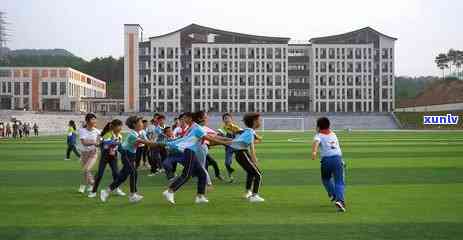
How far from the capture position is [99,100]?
131 meters

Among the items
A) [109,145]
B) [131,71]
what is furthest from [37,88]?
[109,145]

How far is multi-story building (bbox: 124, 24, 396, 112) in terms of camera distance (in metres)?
118

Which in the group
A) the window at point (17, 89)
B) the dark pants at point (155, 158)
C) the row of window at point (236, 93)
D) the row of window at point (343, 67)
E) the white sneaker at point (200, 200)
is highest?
the row of window at point (343, 67)

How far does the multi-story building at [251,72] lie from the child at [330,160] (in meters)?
107

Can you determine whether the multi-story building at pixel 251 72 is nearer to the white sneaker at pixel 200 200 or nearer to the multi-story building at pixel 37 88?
the multi-story building at pixel 37 88

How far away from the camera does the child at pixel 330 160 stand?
→ 451 inches

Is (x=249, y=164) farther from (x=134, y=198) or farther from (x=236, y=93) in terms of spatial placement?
(x=236, y=93)

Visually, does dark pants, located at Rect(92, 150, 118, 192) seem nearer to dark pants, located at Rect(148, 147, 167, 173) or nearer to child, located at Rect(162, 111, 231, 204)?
child, located at Rect(162, 111, 231, 204)

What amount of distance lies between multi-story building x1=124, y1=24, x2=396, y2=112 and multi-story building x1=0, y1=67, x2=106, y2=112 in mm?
15858

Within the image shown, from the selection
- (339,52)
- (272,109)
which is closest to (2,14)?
(272,109)

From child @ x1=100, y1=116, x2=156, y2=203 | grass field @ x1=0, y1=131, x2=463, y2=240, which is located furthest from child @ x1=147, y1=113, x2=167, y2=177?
child @ x1=100, y1=116, x2=156, y2=203

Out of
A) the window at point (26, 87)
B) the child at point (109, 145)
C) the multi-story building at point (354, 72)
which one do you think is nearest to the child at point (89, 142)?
the child at point (109, 145)

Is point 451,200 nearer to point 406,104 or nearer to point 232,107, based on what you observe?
point 232,107

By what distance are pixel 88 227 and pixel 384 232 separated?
4703 millimetres
